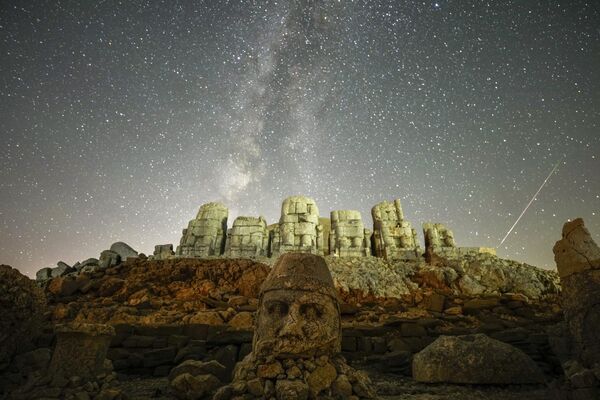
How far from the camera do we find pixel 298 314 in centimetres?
410

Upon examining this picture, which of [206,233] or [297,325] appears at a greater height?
[206,233]

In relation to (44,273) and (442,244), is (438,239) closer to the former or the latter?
(442,244)

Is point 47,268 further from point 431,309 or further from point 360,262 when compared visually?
point 431,309

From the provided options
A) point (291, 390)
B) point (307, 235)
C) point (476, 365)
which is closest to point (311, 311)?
point (291, 390)

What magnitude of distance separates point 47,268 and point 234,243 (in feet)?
31.3

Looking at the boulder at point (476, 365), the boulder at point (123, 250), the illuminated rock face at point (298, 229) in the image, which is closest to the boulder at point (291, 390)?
the boulder at point (476, 365)

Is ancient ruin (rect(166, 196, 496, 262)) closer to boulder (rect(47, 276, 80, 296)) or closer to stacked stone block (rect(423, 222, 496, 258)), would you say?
stacked stone block (rect(423, 222, 496, 258))

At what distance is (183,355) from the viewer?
7031mm

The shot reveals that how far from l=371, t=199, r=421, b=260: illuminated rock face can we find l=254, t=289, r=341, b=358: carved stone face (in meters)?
14.5

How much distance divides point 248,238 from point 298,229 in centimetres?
312

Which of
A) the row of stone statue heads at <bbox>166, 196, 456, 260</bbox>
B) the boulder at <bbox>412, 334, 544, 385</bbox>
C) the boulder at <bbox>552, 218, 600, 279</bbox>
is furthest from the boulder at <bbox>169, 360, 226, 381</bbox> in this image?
the row of stone statue heads at <bbox>166, 196, 456, 260</bbox>

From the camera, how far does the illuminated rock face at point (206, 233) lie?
18609 mm

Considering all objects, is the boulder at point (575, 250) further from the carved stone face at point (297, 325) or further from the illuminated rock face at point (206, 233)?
the illuminated rock face at point (206, 233)

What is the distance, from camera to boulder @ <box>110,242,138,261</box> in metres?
17.5
